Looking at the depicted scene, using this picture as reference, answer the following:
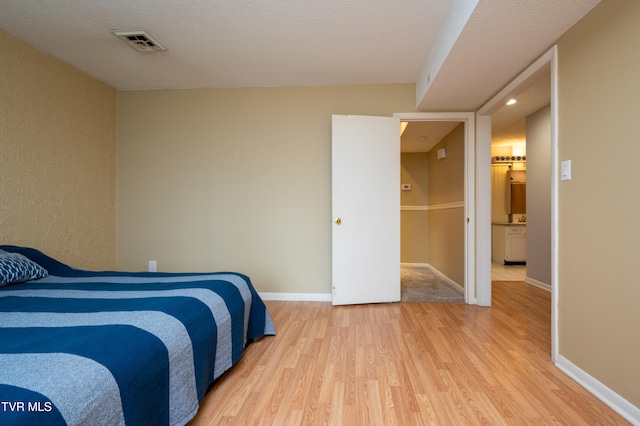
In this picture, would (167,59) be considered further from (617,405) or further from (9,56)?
(617,405)

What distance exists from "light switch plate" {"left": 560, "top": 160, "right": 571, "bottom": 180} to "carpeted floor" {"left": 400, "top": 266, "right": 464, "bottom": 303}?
179 centimetres

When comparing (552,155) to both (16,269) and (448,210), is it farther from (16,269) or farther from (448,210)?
(16,269)

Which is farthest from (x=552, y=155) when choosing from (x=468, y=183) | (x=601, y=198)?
(x=468, y=183)

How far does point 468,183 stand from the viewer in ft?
10.5

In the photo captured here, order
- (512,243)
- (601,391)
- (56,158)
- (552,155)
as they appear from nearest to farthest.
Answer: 1. (601,391)
2. (552,155)
3. (56,158)
4. (512,243)

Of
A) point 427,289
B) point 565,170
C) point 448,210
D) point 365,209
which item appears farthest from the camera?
point 448,210

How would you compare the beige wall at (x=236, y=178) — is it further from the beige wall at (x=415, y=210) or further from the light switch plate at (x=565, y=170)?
the beige wall at (x=415, y=210)

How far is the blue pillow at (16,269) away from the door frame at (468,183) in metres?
3.20

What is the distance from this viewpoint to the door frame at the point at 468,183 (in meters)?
3.19

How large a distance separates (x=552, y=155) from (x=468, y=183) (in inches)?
48.1

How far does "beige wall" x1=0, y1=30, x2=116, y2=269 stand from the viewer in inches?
94.3

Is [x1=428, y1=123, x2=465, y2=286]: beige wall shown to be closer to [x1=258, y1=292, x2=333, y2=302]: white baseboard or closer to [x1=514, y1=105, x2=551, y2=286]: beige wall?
[x1=514, y1=105, x2=551, y2=286]: beige wall

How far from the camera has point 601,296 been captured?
1592 mm

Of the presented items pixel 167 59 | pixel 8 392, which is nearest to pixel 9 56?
pixel 167 59
